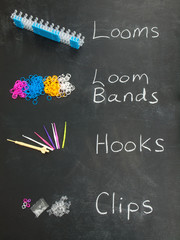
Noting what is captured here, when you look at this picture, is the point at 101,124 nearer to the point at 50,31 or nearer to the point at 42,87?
the point at 42,87

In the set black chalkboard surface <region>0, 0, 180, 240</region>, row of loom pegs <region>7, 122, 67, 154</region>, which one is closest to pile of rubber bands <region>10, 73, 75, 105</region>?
black chalkboard surface <region>0, 0, 180, 240</region>

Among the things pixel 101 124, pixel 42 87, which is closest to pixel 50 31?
pixel 42 87

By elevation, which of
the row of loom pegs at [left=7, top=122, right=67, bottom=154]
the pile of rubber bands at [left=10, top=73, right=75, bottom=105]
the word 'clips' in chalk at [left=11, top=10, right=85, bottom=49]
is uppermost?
the word 'clips' in chalk at [left=11, top=10, right=85, bottom=49]

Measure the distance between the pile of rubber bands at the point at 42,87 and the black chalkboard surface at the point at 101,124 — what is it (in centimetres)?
3

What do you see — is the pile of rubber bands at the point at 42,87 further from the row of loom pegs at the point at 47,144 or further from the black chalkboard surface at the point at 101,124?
the row of loom pegs at the point at 47,144

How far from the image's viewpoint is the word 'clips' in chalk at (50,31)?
56.1 inches

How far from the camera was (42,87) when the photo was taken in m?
1.40

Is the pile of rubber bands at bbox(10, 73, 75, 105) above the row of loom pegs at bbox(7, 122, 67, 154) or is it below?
above

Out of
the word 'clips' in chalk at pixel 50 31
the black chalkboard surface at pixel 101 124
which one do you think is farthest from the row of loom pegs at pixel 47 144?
the word 'clips' in chalk at pixel 50 31

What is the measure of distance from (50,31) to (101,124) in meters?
0.61

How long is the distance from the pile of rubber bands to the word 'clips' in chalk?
0.64 ft

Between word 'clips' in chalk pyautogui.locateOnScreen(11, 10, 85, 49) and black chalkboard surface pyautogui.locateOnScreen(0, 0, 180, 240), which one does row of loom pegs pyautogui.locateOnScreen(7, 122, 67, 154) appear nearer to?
black chalkboard surface pyautogui.locateOnScreen(0, 0, 180, 240)

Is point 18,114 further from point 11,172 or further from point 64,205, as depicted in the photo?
point 64,205

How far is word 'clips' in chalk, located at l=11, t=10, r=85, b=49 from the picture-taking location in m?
1.43
